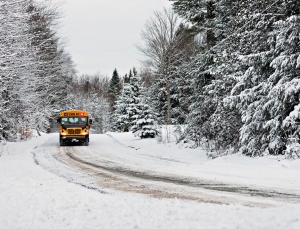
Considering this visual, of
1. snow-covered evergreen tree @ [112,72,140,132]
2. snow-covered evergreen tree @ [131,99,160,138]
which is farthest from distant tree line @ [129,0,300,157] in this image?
snow-covered evergreen tree @ [112,72,140,132]

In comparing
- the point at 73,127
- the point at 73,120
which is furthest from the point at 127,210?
the point at 73,120

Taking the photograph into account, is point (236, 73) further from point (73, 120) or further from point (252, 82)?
point (73, 120)

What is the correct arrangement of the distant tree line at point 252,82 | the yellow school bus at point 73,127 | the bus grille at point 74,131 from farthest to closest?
the bus grille at point 74,131 < the yellow school bus at point 73,127 < the distant tree line at point 252,82

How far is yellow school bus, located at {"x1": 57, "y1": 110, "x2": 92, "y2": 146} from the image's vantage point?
68.9 ft

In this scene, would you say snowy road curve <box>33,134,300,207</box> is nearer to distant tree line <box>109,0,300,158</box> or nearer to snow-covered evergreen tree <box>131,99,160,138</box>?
distant tree line <box>109,0,300,158</box>

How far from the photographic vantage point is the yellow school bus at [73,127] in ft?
68.9

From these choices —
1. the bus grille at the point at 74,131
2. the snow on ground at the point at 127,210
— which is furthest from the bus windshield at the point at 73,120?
the snow on ground at the point at 127,210

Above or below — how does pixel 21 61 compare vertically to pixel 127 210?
above

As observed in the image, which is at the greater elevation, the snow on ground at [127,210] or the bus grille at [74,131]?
the bus grille at [74,131]

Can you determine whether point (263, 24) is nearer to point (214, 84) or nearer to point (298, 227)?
point (214, 84)

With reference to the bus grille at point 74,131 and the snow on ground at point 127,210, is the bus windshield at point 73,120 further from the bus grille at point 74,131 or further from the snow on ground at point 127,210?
the snow on ground at point 127,210

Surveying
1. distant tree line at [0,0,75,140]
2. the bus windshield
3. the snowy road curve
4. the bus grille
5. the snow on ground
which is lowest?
the snowy road curve

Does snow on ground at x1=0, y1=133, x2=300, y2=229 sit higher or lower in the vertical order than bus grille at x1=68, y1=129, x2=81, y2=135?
lower

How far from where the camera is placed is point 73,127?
21.4m
